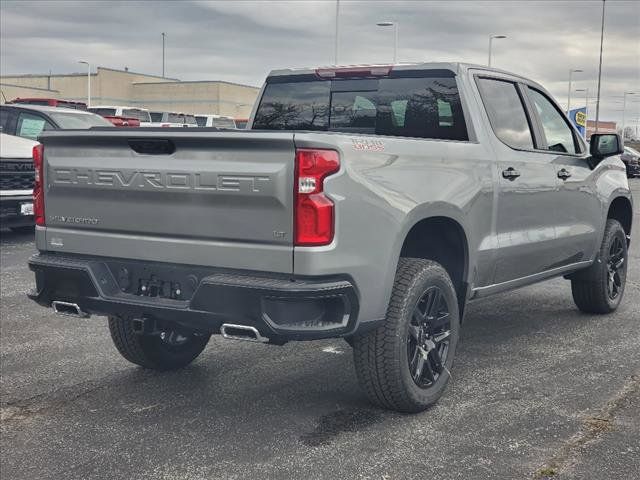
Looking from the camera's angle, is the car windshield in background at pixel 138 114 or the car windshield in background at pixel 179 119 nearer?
the car windshield in background at pixel 138 114

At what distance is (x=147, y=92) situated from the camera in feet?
228

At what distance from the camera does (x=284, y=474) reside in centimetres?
379

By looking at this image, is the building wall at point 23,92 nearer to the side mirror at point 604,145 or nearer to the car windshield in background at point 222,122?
the car windshield in background at point 222,122

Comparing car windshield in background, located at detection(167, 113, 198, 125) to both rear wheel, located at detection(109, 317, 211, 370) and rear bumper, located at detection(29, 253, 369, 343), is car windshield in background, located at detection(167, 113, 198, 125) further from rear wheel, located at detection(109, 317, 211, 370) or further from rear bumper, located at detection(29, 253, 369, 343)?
rear bumper, located at detection(29, 253, 369, 343)

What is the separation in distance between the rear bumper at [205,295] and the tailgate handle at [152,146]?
0.55m

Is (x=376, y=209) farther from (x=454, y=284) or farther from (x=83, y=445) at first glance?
(x=83, y=445)

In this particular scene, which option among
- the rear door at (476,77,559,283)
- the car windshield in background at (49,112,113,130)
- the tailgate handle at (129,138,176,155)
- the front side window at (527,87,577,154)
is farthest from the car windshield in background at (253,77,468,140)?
the car windshield in background at (49,112,113,130)

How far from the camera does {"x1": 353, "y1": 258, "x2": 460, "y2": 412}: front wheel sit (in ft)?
14.1

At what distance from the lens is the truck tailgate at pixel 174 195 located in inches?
151

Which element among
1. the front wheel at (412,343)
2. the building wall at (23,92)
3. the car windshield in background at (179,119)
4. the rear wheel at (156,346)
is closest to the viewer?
the front wheel at (412,343)

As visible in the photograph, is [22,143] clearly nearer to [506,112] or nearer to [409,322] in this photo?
[506,112]

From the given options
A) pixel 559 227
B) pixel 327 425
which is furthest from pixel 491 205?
pixel 327 425

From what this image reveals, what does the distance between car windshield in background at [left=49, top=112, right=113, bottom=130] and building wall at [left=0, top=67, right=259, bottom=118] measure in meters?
53.5

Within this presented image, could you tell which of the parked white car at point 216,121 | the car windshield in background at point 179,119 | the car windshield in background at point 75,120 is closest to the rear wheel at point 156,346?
the car windshield in background at point 75,120
